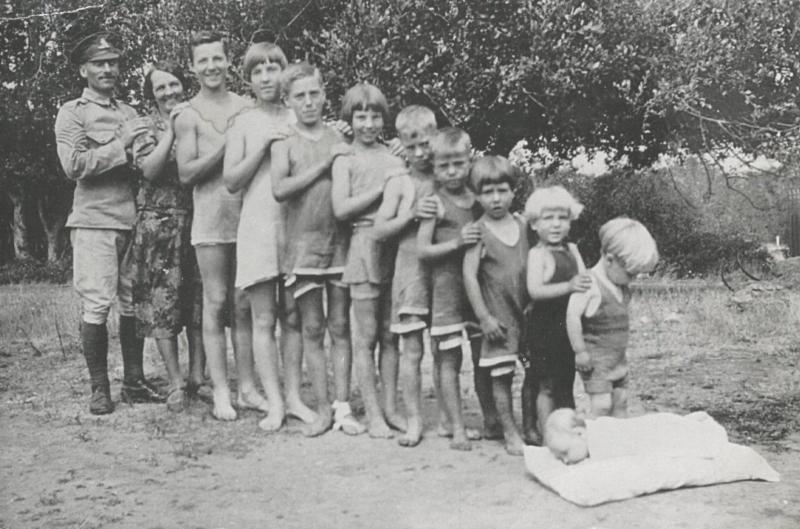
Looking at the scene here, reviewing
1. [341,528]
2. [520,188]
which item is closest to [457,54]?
[520,188]

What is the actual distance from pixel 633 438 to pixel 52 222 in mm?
24030

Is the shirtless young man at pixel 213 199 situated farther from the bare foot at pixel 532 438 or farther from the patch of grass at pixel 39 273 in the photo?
the patch of grass at pixel 39 273

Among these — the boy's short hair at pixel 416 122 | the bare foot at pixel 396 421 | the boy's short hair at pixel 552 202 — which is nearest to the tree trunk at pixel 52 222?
the bare foot at pixel 396 421

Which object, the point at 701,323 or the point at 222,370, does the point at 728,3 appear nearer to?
the point at 701,323

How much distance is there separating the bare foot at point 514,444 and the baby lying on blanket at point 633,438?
0.33 metres

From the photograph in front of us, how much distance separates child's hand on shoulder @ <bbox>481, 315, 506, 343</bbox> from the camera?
4.42m

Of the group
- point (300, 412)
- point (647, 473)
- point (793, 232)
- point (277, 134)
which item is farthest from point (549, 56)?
point (793, 232)

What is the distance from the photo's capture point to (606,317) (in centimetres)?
418

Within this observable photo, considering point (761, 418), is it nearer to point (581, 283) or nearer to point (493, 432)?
point (493, 432)

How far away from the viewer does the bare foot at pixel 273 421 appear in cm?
512

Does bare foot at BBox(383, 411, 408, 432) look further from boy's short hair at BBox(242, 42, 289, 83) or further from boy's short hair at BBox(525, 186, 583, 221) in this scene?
boy's short hair at BBox(242, 42, 289, 83)

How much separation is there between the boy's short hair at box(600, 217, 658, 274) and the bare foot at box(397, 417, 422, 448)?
1.40 metres

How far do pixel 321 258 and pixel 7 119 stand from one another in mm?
18930

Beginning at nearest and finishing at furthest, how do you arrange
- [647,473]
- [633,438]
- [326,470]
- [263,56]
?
[647,473]
[633,438]
[326,470]
[263,56]
